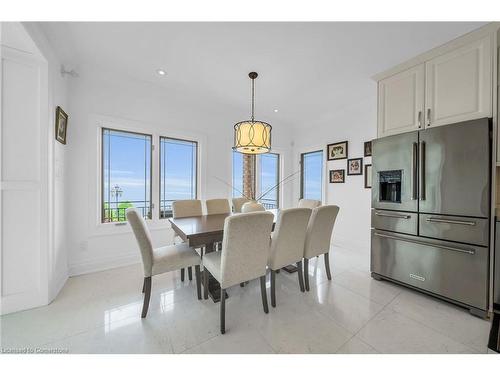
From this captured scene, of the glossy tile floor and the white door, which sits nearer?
the glossy tile floor

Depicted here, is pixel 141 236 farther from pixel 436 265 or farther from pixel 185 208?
pixel 436 265

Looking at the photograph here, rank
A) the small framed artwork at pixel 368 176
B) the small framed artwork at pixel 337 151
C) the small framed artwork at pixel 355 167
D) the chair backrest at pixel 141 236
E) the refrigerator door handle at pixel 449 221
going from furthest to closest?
1. the small framed artwork at pixel 337 151
2. the small framed artwork at pixel 355 167
3. the small framed artwork at pixel 368 176
4. the refrigerator door handle at pixel 449 221
5. the chair backrest at pixel 141 236

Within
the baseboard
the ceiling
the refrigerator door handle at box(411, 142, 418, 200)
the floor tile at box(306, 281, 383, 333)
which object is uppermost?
the ceiling

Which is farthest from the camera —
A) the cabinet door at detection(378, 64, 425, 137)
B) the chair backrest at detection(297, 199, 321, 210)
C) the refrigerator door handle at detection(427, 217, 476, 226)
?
the chair backrest at detection(297, 199, 321, 210)

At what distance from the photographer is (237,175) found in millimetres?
4066

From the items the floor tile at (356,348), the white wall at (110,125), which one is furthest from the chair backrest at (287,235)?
the white wall at (110,125)

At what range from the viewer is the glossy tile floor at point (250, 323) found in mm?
1390

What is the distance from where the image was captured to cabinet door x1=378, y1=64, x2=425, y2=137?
6.79 feet

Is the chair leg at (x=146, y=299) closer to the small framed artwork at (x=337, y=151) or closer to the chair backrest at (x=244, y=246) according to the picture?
the chair backrest at (x=244, y=246)

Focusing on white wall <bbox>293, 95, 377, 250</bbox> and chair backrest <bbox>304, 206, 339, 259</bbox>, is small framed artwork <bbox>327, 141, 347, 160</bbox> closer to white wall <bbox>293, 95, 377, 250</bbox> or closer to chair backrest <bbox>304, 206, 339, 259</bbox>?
white wall <bbox>293, 95, 377, 250</bbox>

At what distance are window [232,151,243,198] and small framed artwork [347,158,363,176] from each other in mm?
2074

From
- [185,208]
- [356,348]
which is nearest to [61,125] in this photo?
[185,208]

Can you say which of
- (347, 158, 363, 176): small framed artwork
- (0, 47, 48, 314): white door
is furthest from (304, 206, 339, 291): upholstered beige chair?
(0, 47, 48, 314): white door

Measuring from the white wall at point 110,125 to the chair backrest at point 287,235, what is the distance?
198 centimetres
